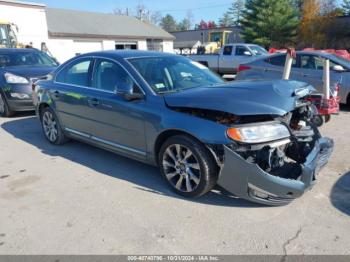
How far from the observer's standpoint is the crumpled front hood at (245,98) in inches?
129

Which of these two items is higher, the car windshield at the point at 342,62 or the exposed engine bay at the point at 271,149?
the car windshield at the point at 342,62

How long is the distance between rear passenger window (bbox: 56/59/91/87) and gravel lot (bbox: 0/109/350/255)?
1287 mm

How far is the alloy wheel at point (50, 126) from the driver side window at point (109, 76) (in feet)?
4.97

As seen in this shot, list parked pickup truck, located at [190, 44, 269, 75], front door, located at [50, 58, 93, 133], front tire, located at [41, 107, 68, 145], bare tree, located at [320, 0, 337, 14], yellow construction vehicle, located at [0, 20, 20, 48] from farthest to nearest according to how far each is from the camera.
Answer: bare tree, located at [320, 0, 337, 14], yellow construction vehicle, located at [0, 20, 20, 48], parked pickup truck, located at [190, 44, 269, 75], front tire, located at [41, 107, 68, 145], front door, located at [50, 58, 93, 133]

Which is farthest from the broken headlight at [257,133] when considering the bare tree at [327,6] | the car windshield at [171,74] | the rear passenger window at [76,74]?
the bare tree at [327,6]

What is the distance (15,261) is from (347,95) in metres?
7.76

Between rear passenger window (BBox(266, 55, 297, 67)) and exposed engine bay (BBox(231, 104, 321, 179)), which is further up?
rear passenger window (BBox(266, 55, 297, 67))

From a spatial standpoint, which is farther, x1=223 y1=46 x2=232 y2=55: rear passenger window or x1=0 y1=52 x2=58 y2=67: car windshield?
x1=223 y1=46 x2=232 y2=55: rear passenger window

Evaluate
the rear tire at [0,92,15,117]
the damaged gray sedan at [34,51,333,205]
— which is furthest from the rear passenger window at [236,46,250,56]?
the damaged gray sedan at [34,51,333,205]

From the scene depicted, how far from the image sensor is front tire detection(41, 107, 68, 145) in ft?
18.7

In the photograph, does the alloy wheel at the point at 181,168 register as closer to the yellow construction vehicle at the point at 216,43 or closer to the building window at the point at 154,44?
the yellow construction vehicle at the point at 216,43

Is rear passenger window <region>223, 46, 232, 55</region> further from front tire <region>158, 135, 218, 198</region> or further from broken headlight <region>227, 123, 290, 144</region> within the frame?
broken headlight <region>227, 123, 290, 144</region>

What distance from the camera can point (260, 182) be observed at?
10.4ft

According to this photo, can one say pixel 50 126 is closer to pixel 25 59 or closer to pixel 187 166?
pixel 187 166
